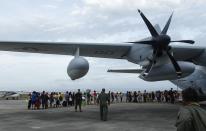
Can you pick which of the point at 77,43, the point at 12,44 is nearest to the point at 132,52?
the point at 77,43

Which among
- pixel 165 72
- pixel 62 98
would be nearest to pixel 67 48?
pixel 165 72

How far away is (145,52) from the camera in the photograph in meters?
17.7

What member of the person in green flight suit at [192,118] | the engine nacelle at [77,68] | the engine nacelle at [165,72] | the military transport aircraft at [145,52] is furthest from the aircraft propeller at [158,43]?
the person in green flight suit at [192,118]

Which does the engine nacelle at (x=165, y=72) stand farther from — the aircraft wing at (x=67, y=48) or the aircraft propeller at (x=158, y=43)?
the aircraft wing at (x=67, y=48)

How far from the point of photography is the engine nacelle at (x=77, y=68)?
1611 centimetres

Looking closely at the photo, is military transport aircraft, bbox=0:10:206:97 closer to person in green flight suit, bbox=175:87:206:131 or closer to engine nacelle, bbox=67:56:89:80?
engine nacelle, bbox=67:56:89:80

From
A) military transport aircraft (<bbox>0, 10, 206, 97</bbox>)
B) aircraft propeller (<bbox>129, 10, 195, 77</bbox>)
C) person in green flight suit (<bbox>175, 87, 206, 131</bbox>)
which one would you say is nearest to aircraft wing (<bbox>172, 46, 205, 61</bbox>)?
military transport aircraft (<bbox>0, 10, 206, 97</bbox>)

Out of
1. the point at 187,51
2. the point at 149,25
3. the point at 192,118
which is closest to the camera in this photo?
the point at 192,118

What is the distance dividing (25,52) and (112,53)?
17.5ft

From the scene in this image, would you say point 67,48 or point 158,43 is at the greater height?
point 67,48

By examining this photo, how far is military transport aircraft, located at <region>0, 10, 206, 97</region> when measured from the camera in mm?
16641

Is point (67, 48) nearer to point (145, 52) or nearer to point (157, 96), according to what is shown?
point (145, 52)

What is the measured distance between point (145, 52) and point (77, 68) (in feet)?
12.9

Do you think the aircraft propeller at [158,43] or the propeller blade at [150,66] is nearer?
the aircraft propeller at [158,43]
